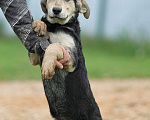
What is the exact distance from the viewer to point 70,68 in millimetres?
3824

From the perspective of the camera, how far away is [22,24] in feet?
12.1

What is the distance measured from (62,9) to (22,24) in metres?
0.54

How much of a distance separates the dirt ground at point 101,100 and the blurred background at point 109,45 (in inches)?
62.7

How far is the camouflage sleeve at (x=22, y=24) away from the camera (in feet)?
12.0

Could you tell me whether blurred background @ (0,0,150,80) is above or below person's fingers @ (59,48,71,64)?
below

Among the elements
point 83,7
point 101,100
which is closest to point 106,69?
point 101,100

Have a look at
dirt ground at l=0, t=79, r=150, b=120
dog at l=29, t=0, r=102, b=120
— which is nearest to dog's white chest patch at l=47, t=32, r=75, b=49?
dog at l=29, t=0, r=102, b=120

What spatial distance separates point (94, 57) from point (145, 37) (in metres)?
2.79

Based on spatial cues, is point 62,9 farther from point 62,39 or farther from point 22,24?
point 22,24

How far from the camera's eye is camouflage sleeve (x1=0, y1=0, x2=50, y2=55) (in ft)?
12.0

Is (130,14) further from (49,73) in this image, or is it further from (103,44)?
(49,73)

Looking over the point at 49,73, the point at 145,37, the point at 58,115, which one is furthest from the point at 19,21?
the point at 145,37

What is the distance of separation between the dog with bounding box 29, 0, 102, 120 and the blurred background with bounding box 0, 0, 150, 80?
6208mm

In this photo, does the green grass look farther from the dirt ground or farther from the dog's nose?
the dog's nose
